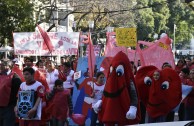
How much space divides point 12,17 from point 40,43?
6678mm

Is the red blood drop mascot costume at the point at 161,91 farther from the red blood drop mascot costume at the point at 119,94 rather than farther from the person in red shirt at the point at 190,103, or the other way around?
the red blood drop mascot costume at the point at 119,94

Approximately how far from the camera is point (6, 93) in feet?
30.5

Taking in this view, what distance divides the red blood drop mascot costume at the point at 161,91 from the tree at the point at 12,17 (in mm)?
13662

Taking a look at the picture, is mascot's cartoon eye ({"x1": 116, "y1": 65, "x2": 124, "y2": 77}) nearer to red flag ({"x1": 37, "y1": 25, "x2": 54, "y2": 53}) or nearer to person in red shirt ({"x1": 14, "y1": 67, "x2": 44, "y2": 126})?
person in red shirt ({"x1": 14, "y1": 67, "x2": 44, "y2": 126})

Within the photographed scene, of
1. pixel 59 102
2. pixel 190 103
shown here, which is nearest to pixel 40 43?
pixel 59 102

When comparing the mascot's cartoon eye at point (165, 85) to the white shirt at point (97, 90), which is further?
the white shirt at point (97, 90)

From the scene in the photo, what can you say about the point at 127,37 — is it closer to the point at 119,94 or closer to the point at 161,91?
the point at 161,91

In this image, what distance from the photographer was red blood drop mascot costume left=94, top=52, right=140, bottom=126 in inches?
316

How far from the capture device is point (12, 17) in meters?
22.8

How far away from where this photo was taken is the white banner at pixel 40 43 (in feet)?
53.7

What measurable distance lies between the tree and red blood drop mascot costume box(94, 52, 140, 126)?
14.8m

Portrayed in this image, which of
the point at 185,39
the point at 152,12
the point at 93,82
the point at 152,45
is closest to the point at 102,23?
the point at 152,12

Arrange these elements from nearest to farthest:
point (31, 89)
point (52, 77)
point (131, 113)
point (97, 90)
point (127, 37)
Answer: point (131, 113) < point (31, 89) < point (97, 90) < point (127, 37) < point (52, 77)

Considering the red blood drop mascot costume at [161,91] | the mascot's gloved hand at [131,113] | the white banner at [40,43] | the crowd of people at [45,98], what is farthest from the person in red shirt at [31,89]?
the white banner at [40,43]
